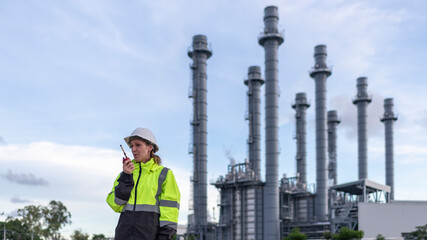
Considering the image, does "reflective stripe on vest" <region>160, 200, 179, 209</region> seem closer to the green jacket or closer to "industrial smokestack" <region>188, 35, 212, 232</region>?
the green jacket

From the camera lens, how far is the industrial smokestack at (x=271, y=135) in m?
53.1

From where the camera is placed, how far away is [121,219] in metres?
4.36

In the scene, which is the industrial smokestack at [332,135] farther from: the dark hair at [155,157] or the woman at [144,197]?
the woman at [144,197]

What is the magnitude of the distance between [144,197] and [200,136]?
5494 cm

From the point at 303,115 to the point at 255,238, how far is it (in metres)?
26.5

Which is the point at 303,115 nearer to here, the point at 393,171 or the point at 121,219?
the point at 393,171

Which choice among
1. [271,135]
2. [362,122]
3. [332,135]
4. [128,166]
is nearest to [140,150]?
[128,166]

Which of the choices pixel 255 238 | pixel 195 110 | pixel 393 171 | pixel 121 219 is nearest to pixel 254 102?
pixel 195 110

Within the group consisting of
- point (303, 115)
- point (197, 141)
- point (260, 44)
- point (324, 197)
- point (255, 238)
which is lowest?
point (255, 238)

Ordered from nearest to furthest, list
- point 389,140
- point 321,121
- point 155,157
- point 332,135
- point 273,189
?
point 155,157, point 273,189, point 321,121, point 389,140, point 332,135

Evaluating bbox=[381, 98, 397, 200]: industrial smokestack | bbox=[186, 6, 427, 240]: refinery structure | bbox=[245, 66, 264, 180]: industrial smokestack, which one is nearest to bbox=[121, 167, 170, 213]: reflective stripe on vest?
bbox=[186, 6, 427, 240]: refinery structure

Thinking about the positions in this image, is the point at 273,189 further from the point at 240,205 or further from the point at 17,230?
the point at 17,230

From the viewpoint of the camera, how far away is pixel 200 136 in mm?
59188

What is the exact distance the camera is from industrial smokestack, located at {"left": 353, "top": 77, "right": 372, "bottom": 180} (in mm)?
74562
